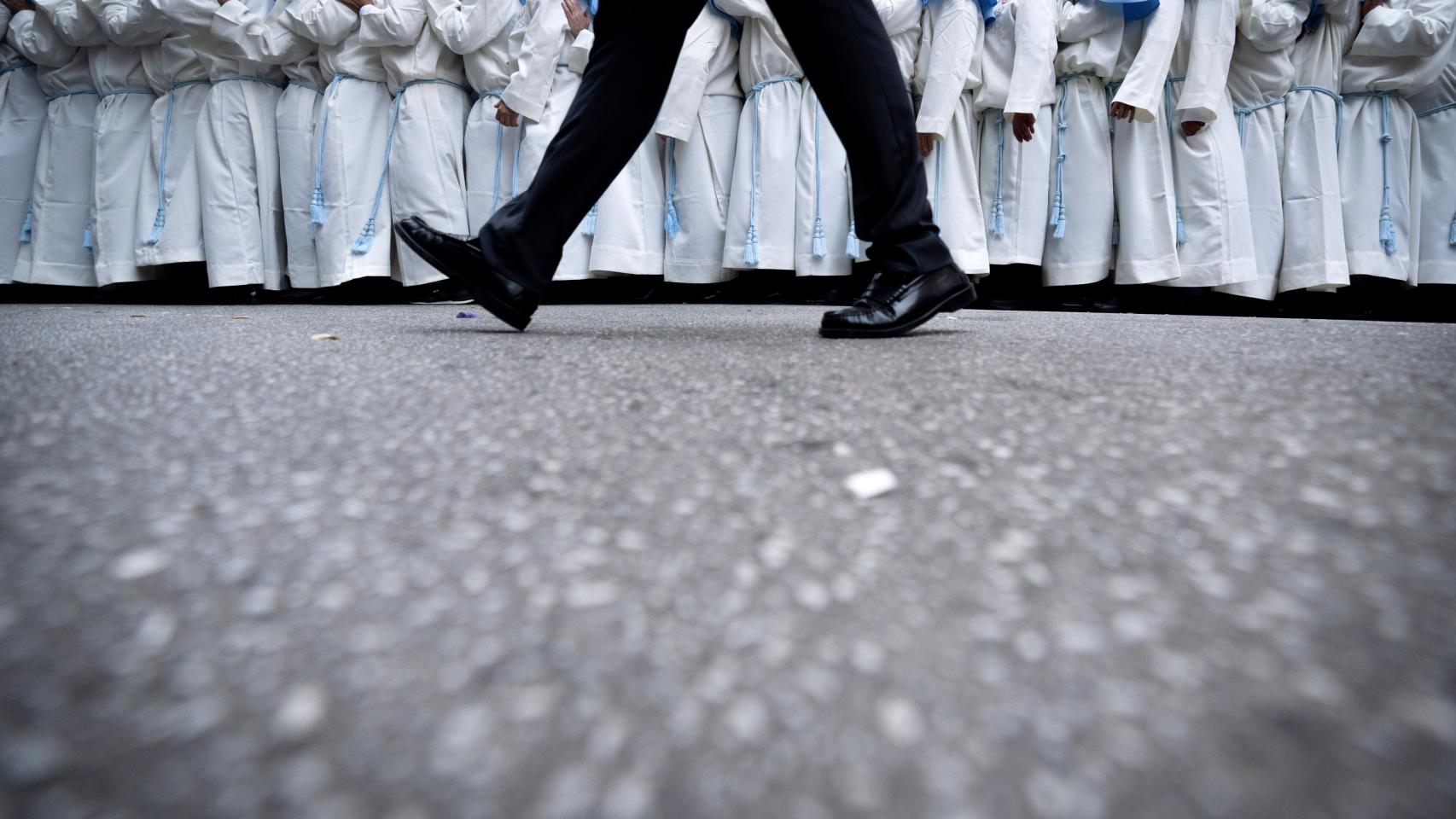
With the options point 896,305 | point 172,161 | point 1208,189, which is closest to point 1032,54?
point 1208,189

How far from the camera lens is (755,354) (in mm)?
1070

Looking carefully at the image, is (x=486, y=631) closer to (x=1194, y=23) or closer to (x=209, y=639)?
(x=209, y=639)

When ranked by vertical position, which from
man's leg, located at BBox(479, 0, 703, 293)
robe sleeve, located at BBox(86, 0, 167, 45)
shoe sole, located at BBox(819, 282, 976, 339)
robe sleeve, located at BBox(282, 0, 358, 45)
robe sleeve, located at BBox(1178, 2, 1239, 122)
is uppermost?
robe sleeve, located at BBox(86, 0, 167, 45)

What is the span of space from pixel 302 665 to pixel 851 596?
25cm

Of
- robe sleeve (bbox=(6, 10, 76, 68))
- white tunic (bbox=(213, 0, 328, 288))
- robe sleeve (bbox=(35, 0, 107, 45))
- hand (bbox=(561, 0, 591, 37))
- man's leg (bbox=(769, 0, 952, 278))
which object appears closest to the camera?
man's leg (bbox=(769, 0, 952, 278))

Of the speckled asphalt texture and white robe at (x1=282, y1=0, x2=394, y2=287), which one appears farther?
white robe at (x1=282, y1=0, x2=394, y2=287)

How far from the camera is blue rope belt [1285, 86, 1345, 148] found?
3.03m

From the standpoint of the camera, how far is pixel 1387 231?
3.06 metres

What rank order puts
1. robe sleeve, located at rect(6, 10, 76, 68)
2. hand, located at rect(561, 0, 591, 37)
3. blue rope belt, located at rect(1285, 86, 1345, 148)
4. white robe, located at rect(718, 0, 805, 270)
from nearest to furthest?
1. hand, located at rect(561, 0, 591, 37)
2. blue rope belt, located at rect(1285, 86, 1345, 148)
3. white robe, located at rect(718, 0, 805, 270)
4. robe sleeve, located at rect(6, 10, 76, 68)

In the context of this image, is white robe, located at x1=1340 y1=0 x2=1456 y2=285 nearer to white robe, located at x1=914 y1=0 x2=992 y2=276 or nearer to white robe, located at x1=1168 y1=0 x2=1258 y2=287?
white robe, located at x1=1168 y1=0 x2=1258 y2=287

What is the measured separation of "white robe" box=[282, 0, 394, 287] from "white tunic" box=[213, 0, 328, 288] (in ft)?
0.26

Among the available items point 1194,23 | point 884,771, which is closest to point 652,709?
point 884,771

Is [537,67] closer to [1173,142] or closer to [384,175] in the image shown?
[384,175]

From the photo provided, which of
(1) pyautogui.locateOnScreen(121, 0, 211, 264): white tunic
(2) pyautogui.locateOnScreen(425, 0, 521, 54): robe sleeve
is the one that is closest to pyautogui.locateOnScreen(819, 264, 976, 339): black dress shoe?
(2) pyautogui.locateOnScreen(425, 0, 521, 54): robe sleeve
